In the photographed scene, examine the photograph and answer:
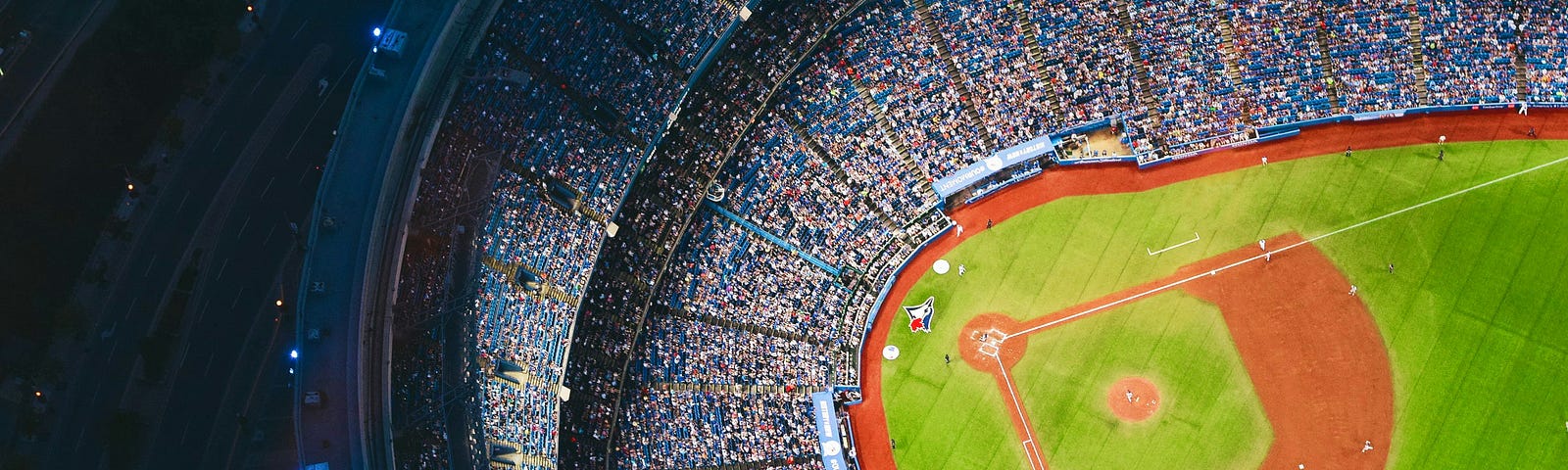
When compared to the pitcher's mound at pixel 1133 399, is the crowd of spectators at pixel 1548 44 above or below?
above

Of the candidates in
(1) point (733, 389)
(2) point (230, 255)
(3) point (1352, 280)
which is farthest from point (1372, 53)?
(2) point (230, 255)

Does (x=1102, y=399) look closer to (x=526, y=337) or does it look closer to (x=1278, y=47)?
(x=1278, y=47)

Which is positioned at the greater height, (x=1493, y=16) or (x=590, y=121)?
(x=1493, y=16)

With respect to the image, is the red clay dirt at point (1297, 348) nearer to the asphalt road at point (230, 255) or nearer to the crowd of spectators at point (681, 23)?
the crowd of spectators at point (681, 23)

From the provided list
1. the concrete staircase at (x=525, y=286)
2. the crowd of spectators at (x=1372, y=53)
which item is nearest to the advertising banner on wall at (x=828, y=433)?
the concrete staircase at (x=525, y=286)

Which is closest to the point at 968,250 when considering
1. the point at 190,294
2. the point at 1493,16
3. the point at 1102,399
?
the point at 1102,399

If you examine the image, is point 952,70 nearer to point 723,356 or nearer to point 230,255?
point 723,356
